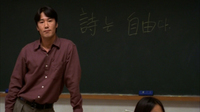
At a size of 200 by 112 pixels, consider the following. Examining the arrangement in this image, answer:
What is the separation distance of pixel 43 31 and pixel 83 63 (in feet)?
3.97

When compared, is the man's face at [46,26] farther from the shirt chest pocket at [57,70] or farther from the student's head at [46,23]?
the shirt chest pocket at [57,70]

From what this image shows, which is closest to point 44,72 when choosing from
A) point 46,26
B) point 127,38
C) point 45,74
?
point 45,74

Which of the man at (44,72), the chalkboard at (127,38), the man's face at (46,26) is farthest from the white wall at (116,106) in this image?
the man's face at (46,26)

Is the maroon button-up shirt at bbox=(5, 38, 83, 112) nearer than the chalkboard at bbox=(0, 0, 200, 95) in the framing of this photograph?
Yes

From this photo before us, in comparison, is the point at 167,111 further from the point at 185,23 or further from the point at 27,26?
the point at 27,26

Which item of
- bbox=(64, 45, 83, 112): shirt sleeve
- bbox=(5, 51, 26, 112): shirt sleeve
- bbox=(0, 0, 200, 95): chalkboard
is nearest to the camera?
bbox=(64, 45, 83, 112): shirt sleeve

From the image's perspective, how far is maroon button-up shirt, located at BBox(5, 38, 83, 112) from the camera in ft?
5.74

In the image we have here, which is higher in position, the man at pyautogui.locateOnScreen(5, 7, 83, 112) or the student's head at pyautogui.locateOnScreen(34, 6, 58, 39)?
the student's head at pyautogui.locateOnScreen(34, 6, 58, 39)

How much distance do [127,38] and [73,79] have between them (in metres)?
1.30

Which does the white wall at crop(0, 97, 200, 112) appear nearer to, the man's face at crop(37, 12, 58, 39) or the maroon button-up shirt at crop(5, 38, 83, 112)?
the maroon button-up shirt at crop(5, 38, 83, 112)

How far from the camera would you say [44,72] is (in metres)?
1.80

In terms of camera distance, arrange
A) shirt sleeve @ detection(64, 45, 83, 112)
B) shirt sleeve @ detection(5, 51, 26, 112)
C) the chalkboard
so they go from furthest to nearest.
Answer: the chalkboard
shirt sleeve @ detection(5, 51, 26, 112)
shirt sleeve @ detection(64, 45, 83, 112)

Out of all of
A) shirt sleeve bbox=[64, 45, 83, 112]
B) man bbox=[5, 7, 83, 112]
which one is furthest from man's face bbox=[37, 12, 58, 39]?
shirt sleeve bbox=[64, 45, 83, 112]

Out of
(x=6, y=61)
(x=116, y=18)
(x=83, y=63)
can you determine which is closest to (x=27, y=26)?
(x=6, y=61)
